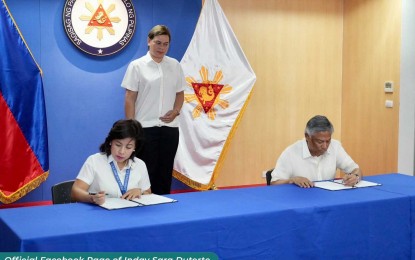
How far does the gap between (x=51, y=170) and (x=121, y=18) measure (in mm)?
1619

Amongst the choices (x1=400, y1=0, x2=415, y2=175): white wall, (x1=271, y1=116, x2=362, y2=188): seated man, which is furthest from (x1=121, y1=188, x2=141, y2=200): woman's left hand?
(x1=400, y1=0, x2=415, y2=175): white wall

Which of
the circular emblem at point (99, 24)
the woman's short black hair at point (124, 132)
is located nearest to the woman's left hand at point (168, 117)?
the woman's short black hair at point (124, 132)

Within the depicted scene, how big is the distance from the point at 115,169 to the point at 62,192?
356mm

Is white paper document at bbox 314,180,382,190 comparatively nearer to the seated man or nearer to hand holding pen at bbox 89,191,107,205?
the seated man

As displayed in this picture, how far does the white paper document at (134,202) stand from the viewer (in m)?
2.76

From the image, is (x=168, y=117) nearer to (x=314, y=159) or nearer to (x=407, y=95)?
(x=314, y=159)

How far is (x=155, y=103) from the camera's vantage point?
4.31m

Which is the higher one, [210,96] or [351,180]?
[210,96]

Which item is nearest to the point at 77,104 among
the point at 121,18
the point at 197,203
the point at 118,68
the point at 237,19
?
the point at 118,68

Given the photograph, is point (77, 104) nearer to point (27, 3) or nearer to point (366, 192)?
point (27, 3)

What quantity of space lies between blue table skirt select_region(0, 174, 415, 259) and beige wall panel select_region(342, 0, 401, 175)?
120 inches

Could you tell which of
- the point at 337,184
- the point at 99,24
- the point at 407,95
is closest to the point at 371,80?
the point at 407,95

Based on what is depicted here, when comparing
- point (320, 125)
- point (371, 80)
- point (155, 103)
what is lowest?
point (320, 125)

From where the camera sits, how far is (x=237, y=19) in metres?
6.35
